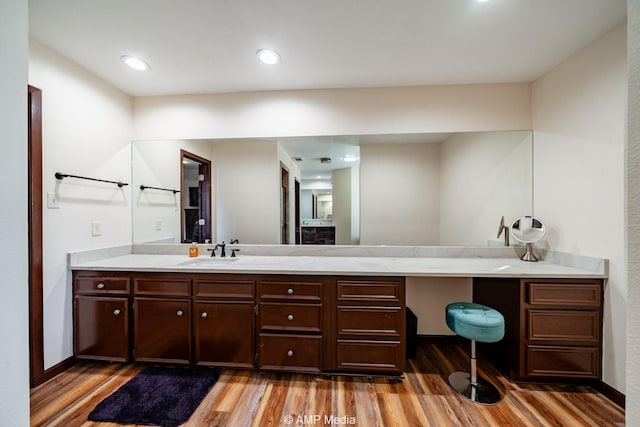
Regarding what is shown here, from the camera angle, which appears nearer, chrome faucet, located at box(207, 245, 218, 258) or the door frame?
the door frame

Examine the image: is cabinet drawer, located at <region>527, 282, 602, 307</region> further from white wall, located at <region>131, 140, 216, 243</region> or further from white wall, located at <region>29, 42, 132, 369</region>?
white wall, located at <region>29, 42, 132, 369</region>

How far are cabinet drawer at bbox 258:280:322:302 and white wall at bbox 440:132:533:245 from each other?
4.65ft

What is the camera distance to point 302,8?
153cm

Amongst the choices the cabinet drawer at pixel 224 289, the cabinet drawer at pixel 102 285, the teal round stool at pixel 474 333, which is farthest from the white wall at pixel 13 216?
the teal round stool at pixel 474 333

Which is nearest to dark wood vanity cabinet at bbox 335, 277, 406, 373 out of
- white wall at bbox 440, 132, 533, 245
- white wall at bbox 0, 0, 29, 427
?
white wall at bbox 440, 132, 533, 245

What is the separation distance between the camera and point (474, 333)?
1.67 metres

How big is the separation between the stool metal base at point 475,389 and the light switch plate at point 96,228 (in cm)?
322

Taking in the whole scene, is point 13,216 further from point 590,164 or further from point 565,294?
point 590,164

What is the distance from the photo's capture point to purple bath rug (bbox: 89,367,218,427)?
1543 mm

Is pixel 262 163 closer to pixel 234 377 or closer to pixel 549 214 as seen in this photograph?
pixel 234 377

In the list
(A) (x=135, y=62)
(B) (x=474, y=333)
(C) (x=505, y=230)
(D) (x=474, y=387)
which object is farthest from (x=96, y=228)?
(C) (x=505, y=230)

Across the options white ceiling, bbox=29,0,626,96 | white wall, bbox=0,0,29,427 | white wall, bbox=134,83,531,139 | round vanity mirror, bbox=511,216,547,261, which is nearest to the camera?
white wall, bbox=0,0,29,427

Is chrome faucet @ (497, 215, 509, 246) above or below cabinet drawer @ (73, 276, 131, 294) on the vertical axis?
above

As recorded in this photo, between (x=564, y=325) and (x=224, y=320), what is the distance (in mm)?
2502
